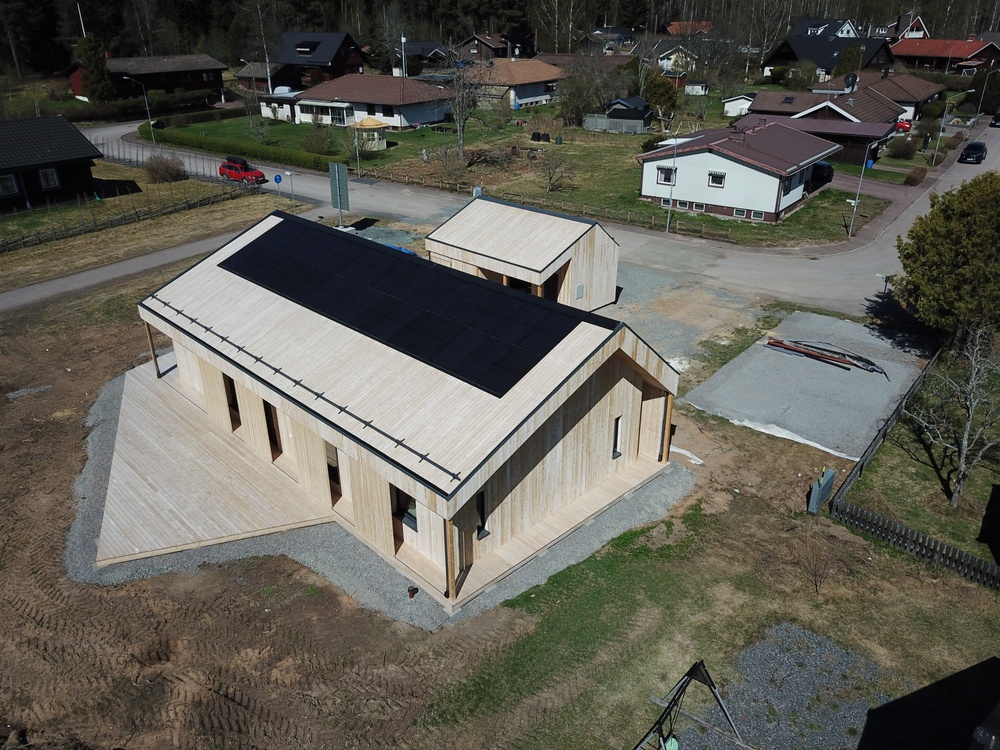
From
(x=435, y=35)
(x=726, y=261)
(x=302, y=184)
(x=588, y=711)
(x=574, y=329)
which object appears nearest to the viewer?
(x=588, y=711)

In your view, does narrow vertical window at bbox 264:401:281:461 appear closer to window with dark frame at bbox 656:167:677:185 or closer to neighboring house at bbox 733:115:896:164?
window with dark frame at bbox 656:167:677:185

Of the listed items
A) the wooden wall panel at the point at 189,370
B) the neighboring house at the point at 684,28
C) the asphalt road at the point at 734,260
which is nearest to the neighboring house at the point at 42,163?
the asphalt road at the point at 734,260

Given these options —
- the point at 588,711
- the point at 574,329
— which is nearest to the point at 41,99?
the point at 574,329

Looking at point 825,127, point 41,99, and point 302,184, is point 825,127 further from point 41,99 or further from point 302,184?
point 41,99

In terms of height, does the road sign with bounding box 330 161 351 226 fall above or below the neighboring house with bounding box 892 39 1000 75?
below

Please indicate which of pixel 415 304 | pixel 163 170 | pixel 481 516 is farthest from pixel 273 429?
pixel 163 170

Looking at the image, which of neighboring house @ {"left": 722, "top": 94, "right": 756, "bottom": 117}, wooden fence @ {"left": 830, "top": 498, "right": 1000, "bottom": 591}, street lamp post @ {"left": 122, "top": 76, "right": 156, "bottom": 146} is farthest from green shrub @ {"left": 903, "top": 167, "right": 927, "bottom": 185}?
street lamp post @ {"left": 122, "top": 76, "right": 156, "bottom": 146}

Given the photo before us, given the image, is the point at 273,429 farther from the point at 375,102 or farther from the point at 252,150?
the point at 375,102
